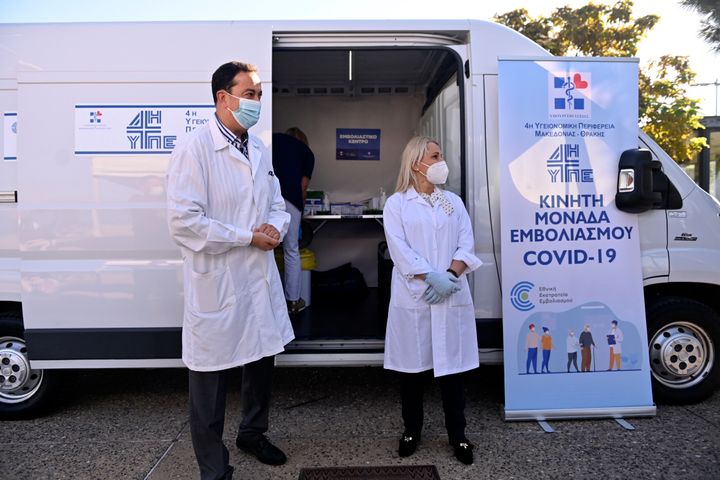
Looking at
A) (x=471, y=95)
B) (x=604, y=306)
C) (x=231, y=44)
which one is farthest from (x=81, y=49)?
(x=604, y=306)

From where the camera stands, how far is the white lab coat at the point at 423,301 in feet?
10.00

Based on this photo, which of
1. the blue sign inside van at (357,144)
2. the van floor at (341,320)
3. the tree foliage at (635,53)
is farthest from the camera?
the tree foliage at (635,53)

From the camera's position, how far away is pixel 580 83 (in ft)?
11.8

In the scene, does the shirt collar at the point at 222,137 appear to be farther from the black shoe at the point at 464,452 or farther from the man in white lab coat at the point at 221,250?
the black shoe at the point at 464,452

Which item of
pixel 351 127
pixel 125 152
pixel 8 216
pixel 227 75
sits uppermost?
pixel 351 127

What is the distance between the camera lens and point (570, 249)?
361 cm

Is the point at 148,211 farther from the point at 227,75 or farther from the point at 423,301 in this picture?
the point at 423,301

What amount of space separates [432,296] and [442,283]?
0.34 feet

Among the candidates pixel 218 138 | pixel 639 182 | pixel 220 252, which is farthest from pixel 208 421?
pixel 639 182

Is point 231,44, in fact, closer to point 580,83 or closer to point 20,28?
point 20,28

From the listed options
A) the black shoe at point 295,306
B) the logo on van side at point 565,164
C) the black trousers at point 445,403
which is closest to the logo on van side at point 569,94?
the logo on van side at point 565,164

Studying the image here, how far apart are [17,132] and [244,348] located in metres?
2.20

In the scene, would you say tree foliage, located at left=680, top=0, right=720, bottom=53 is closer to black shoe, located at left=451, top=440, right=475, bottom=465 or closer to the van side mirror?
the van side mirror

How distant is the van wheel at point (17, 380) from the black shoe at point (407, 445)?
2559mm
